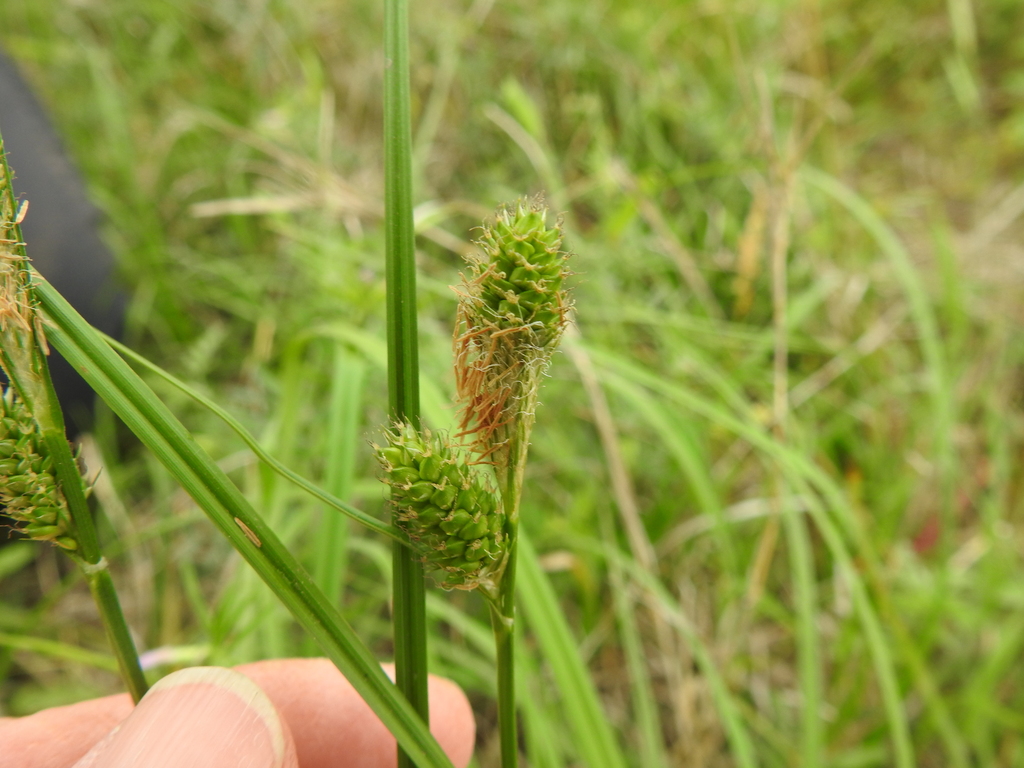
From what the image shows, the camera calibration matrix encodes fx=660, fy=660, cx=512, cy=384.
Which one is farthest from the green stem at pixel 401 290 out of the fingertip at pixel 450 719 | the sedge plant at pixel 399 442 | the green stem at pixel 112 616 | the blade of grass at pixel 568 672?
the fingertip at pixel 450 719

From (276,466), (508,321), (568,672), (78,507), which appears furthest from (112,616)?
(568,672)

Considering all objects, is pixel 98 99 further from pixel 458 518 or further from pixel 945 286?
pixel 945 286

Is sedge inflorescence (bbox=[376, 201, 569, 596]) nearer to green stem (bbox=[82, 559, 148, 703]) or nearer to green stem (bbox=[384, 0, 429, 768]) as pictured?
green stem (bbox=[384, 0, 429, 768])

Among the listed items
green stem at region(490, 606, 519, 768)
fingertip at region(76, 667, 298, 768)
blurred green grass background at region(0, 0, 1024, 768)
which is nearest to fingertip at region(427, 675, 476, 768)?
blurred green grass background at region(0, 0, 1024, 768)

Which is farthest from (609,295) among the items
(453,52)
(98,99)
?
(98,99)

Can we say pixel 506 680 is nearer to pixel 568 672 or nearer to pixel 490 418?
pixel 490 418

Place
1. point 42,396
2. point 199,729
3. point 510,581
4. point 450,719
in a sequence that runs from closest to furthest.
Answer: point 42,396, point 510,581, point 199,729, point 450,719

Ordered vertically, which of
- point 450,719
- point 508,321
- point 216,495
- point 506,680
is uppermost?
point 508,321
